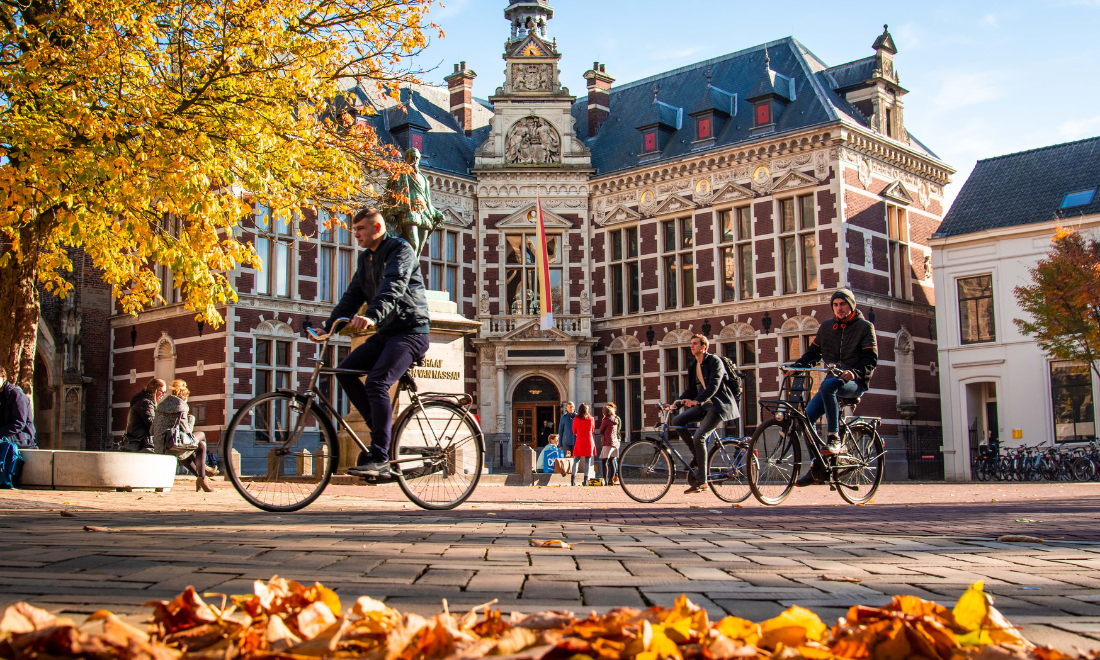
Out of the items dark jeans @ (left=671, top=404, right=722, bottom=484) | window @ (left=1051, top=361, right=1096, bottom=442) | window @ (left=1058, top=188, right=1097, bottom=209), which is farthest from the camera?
window @ (left=1058, top=188, right=1097, bottom=209)

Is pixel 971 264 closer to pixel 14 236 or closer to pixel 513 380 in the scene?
pixel 513 380

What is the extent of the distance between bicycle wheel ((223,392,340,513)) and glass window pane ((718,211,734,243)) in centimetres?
2305

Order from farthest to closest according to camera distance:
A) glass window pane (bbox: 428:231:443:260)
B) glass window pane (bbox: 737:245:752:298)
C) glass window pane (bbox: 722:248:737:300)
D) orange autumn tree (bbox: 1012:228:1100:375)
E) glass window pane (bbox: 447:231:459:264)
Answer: glass window pane (bbox: 447:231:459:264) < glass window pane (bbox: 428:231:443:260) < glass window pane (bbox: 722:248:737:300) < glass window pane (bbox: 737:245:752:298) < orange autumn tree (bbox: 1012:228:1100:375)

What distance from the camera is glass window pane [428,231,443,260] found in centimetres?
2965

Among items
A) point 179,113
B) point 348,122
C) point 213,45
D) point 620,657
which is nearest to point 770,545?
point 620,657

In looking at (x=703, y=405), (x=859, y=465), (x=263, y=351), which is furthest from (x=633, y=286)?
(x=859, y=465)

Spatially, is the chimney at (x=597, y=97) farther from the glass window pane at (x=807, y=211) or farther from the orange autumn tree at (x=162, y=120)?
the orange autumn tree at (x=162, y=120)

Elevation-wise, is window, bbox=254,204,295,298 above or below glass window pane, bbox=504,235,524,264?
below

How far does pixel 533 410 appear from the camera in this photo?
1147 inches

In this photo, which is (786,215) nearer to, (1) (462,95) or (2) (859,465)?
(1) (462,95)

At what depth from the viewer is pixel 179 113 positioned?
1052cm

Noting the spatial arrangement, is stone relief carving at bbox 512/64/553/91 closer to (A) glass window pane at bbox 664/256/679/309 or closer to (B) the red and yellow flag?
(B) the red and yellow flag

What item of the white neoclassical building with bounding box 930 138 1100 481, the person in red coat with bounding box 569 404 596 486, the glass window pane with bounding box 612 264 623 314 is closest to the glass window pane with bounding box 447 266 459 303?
the glass window pane with bounding box 612 264 623 314

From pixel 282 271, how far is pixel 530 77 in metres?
9.83
